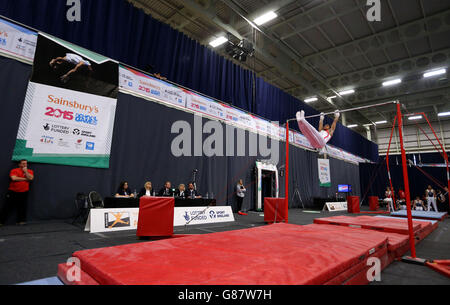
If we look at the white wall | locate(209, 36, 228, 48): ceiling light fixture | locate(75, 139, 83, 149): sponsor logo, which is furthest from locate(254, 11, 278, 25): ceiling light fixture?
the white wall

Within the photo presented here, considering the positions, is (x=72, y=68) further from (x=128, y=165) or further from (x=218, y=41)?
(x=218, y=41)

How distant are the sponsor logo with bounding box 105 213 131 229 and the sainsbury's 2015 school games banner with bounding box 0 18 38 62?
3345 mm

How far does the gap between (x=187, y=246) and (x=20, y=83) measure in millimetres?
4536

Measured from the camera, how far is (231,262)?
1.56 metres


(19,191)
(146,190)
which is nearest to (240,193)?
(146,190)

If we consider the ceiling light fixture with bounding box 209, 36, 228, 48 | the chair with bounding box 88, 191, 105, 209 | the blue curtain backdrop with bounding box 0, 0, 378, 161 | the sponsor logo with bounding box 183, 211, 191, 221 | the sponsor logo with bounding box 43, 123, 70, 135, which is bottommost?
the sponsor logo with bounding box 183, 211, 191, 221

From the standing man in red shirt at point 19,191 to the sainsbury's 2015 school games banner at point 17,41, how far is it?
6.58 feet

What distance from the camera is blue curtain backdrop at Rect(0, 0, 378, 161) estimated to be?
4496 millimetres

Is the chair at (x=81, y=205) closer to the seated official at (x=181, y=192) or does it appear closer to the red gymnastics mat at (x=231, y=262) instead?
the seated official at (x=181, y=192)

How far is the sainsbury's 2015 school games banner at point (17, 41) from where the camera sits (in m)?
3.94

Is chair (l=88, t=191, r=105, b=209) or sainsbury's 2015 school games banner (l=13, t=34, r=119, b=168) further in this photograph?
chair (l=88, t=191, r=105, b=209)

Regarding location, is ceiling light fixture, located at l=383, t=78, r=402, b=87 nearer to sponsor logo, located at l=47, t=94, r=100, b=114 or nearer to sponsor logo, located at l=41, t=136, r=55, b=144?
sponsor logo, located at l=47, t=94, r=100, b=114

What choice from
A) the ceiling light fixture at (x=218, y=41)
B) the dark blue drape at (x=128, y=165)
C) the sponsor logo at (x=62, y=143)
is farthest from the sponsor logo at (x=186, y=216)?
the ceiling light fixture at (x=218, y=41)

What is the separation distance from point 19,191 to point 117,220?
1638mm
